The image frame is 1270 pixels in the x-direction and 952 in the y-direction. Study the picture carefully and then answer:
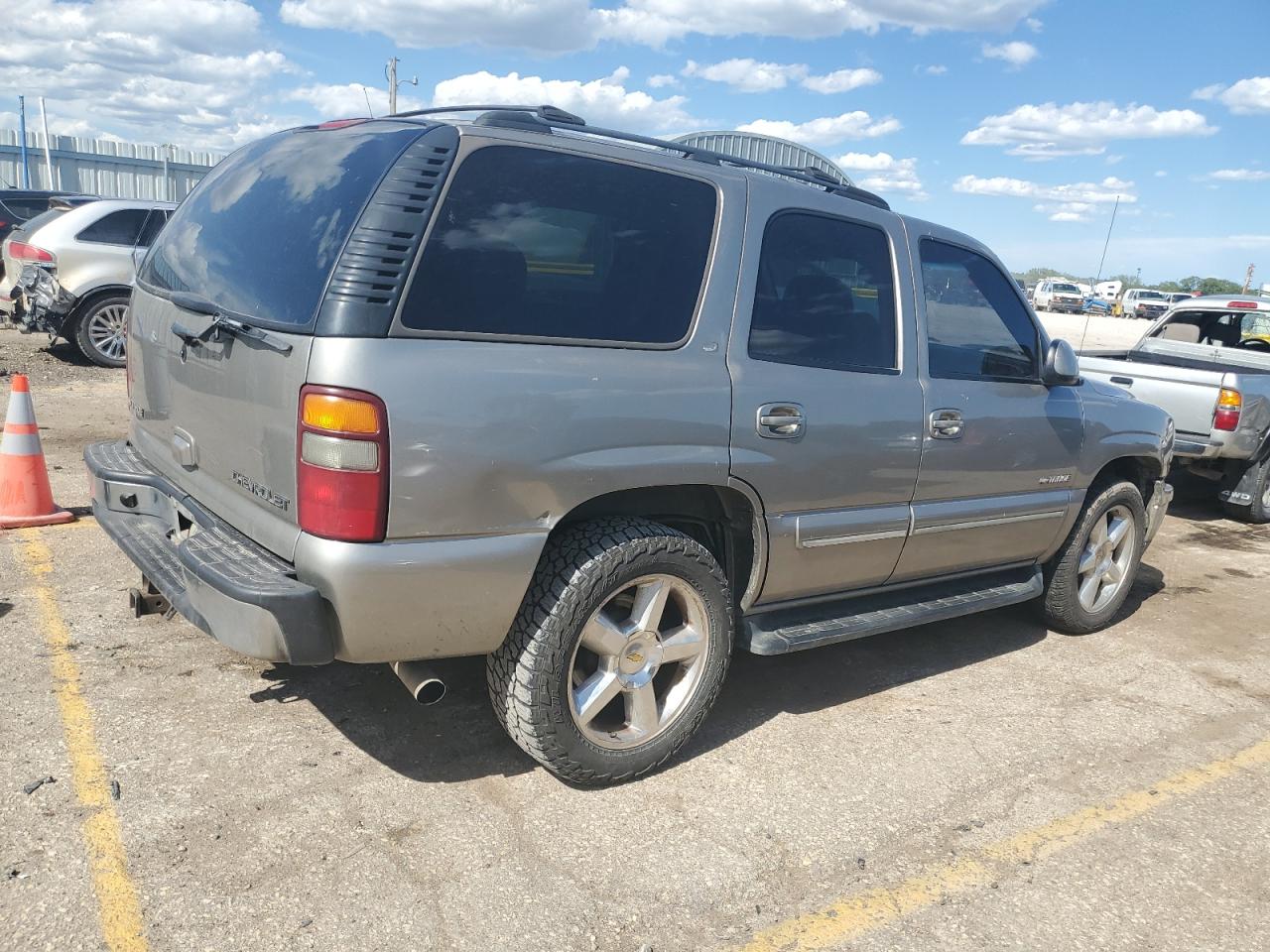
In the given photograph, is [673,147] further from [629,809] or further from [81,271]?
[81,271]

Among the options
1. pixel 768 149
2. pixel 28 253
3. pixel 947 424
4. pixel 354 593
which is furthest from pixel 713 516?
pixel 768 149

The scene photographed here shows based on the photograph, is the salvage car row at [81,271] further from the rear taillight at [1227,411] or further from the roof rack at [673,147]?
the rear taillight at [1227,411]

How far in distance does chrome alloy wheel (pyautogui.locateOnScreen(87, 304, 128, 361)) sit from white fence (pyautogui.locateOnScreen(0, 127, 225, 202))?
2291 centimetres

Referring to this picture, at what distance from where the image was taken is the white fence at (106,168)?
101 feet

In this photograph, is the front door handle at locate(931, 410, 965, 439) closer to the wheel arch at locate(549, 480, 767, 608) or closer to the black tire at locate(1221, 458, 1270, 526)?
the wheel arch at locate(549, 480, 767, 608)

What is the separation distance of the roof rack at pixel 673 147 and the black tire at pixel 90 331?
27.0 ft

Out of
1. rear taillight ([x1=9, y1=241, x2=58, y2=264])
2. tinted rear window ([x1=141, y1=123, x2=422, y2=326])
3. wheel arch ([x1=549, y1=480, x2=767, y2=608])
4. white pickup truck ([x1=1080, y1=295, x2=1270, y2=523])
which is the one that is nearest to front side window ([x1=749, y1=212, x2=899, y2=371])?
wheel arch ([x1=549, y1=480, x2=767, y2=608])

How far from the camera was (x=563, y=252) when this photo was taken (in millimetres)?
2877

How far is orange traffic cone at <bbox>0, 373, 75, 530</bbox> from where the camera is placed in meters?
5.03

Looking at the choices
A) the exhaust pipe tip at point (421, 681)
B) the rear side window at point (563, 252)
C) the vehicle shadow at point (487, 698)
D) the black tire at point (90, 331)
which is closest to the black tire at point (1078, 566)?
the vehicle shadow at point (487, 698)

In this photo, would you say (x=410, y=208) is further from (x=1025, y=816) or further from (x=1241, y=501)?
(x=1241, y=501)

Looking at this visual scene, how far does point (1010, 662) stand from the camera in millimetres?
4629

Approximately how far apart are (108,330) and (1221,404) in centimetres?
1035

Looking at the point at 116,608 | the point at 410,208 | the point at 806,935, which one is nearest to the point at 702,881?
the point at 806,935
